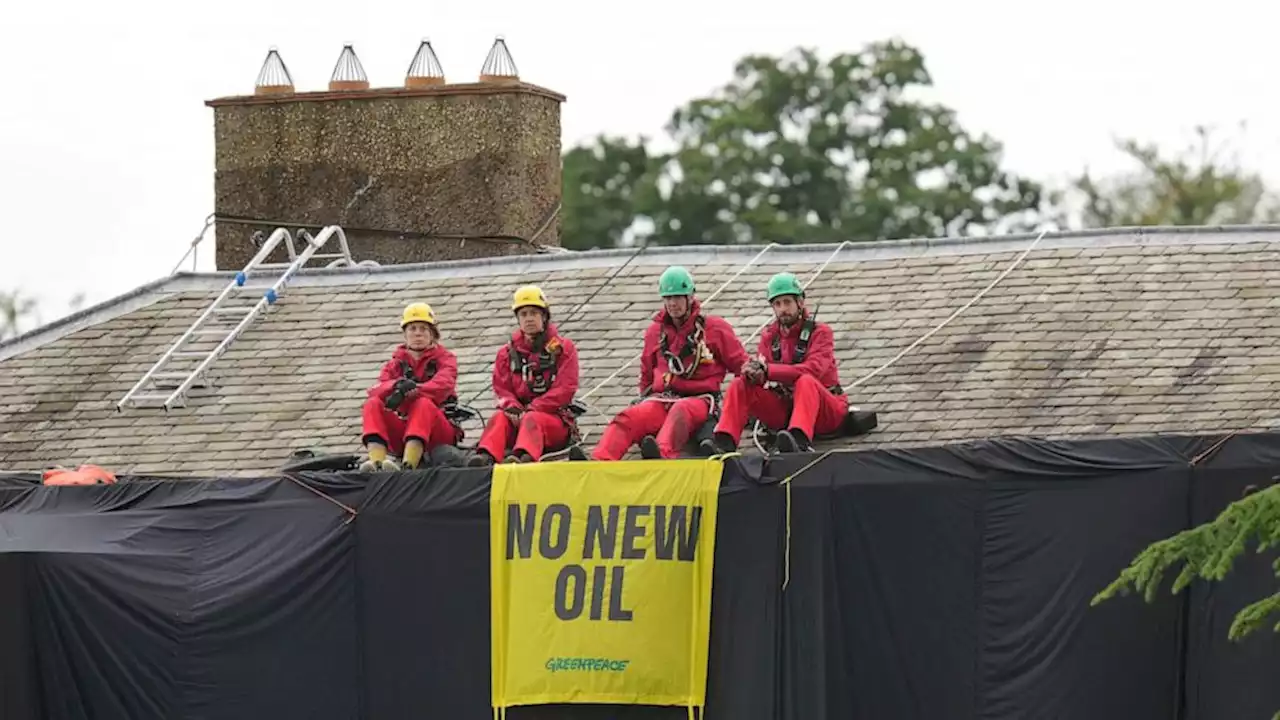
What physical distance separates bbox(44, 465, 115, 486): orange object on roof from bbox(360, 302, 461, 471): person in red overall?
1715mm

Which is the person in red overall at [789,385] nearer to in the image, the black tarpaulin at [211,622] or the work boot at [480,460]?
the work boot at [480,460]

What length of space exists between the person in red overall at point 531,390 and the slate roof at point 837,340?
2.07ft

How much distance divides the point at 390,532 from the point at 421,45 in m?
8.31

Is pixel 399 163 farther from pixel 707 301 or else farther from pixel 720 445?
pixel 720 445

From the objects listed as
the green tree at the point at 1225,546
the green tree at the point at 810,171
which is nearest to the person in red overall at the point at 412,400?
the green tree at the point at 1225,546

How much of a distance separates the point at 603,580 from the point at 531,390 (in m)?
2.24

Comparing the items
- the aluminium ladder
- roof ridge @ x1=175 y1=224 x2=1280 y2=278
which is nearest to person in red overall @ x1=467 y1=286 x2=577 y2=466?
roof ridge @ x1=175 y1=224 x2=1280 y2=278

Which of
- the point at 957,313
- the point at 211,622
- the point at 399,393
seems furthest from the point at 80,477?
the point at 957,313

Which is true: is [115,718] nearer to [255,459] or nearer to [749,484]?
[255,459]

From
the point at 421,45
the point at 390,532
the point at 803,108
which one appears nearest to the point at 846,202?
the point at 803,108

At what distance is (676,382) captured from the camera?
57.6ft

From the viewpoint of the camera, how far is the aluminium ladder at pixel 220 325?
67.2 ft

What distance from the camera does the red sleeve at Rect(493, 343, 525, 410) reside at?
58.7 ft

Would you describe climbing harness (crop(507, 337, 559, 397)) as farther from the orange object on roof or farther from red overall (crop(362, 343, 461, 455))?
the orange object on roof
